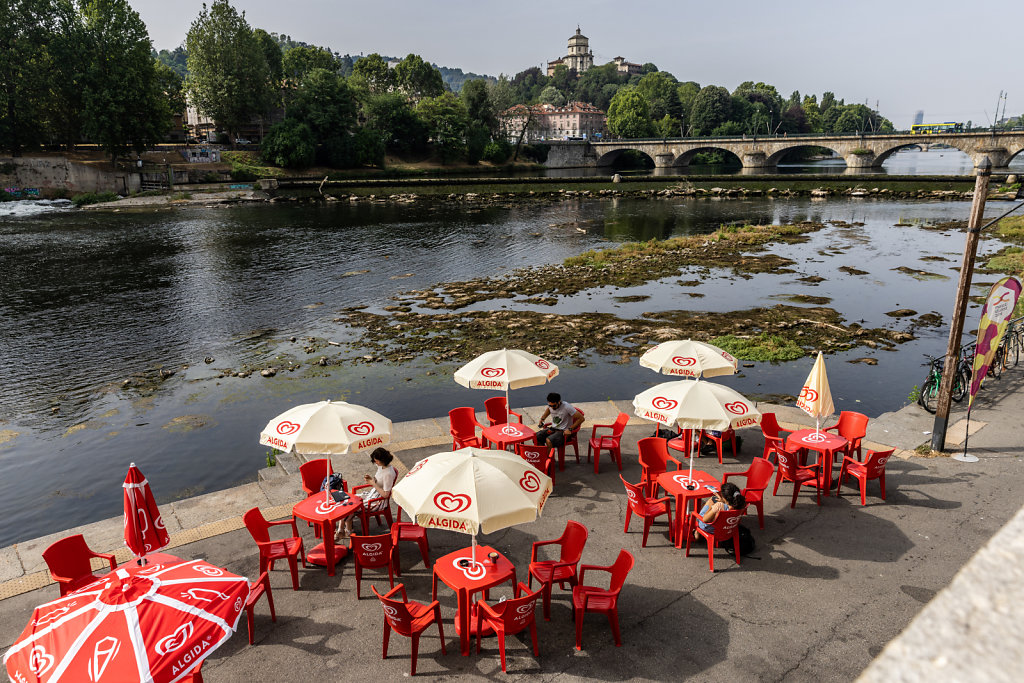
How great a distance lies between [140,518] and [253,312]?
77.0 ft

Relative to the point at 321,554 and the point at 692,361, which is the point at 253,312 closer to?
the point at 321,554

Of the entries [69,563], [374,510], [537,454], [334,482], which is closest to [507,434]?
[537,454]

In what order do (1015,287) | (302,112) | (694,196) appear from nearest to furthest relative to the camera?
(1015,287) → (694,196) → (302,112)

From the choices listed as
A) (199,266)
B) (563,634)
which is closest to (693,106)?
(199,266)

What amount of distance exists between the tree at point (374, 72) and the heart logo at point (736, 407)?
436 feet

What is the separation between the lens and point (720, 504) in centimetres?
895

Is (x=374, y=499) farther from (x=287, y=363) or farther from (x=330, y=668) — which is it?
(x=287, y=363)

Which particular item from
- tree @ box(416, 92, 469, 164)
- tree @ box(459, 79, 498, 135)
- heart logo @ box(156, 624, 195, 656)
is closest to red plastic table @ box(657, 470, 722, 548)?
heart logo @ box(156, 624, 195, 656)

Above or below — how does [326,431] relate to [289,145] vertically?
below

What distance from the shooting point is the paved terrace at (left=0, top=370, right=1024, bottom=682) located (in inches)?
284

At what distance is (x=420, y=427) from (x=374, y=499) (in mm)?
4558

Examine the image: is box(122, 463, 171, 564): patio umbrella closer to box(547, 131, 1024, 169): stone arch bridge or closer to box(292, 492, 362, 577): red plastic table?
box(292, 492, 362, 577): red plastic table

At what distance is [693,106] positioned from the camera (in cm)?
16212

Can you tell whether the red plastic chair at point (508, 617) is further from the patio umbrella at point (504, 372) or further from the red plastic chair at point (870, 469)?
the red plastic chair at point (870, 469)
